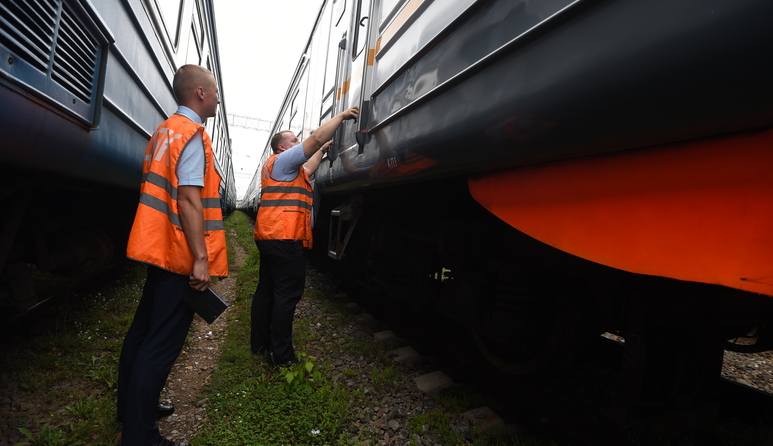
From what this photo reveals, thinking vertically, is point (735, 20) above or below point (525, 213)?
above

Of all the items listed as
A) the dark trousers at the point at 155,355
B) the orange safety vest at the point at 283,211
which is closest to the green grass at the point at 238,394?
the dark trousers at the point at 155,355

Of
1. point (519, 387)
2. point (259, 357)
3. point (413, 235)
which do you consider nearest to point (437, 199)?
point (413, 235)

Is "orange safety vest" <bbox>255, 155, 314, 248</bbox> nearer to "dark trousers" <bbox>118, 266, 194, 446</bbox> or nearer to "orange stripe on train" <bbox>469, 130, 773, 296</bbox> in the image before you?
"dark trousers" <bbox>118, 266, 194, 446</bbox>

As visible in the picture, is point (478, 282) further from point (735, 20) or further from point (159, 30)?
point (159, 30)

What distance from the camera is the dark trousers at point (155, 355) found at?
174cm

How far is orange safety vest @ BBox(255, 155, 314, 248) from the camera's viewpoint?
2830mm

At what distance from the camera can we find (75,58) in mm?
1685

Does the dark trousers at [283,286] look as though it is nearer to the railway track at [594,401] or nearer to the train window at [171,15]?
the railway track at [594,401]

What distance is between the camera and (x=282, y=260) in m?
2.82

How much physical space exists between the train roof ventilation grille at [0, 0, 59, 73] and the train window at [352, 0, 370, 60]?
216 cm

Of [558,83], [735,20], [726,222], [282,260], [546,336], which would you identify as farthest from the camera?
[282,260]

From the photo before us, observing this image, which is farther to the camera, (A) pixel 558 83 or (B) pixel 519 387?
(B) pixel 519 387

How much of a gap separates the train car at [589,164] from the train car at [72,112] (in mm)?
1367

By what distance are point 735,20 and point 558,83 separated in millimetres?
393
